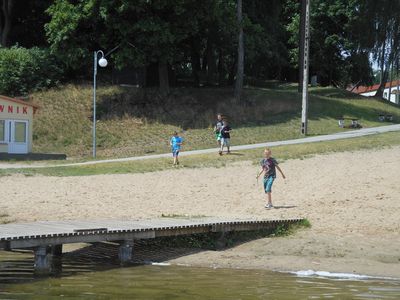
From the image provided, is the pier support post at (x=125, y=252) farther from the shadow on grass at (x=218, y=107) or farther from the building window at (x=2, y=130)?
the shadow on grass at (x=218, y=107)

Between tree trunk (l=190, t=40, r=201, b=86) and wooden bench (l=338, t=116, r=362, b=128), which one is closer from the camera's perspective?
wooden bench (l=338, t=116, r=362, b=128)

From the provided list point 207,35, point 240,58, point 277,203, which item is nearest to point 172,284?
point 277,203

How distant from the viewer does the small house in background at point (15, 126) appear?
36938mm

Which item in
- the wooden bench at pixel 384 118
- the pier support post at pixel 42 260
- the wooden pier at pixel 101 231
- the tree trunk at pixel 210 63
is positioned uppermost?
the tree trunk at pixel 210 63

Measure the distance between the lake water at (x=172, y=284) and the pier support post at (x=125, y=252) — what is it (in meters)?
0.33

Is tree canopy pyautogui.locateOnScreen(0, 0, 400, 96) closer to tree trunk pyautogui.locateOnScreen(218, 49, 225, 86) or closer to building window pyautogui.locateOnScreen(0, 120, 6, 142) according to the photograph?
tree trunk pyautogui.locateOnScreen(218, 49, 225, 86)

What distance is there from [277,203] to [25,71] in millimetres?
31168

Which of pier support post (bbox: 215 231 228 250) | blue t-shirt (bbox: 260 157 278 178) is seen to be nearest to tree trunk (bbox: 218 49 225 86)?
blue t-shirt (bbox: 260 157 278 178)

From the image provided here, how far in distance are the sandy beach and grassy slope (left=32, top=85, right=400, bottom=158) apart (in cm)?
1159

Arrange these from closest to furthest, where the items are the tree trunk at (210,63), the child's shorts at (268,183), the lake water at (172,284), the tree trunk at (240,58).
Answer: the lake water at (172,284), the child's shorts at (268,183), the tree trunk at (240,58), the tree trunk at (210,63)

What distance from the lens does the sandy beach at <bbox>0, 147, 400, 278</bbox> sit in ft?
50.0

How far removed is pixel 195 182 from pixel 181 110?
839 inches

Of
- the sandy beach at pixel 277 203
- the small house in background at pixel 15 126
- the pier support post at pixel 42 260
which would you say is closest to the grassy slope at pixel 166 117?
the small house in background at pixel 15 126

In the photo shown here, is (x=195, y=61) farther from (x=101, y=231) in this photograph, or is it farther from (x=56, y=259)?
(x=101, y=231)
